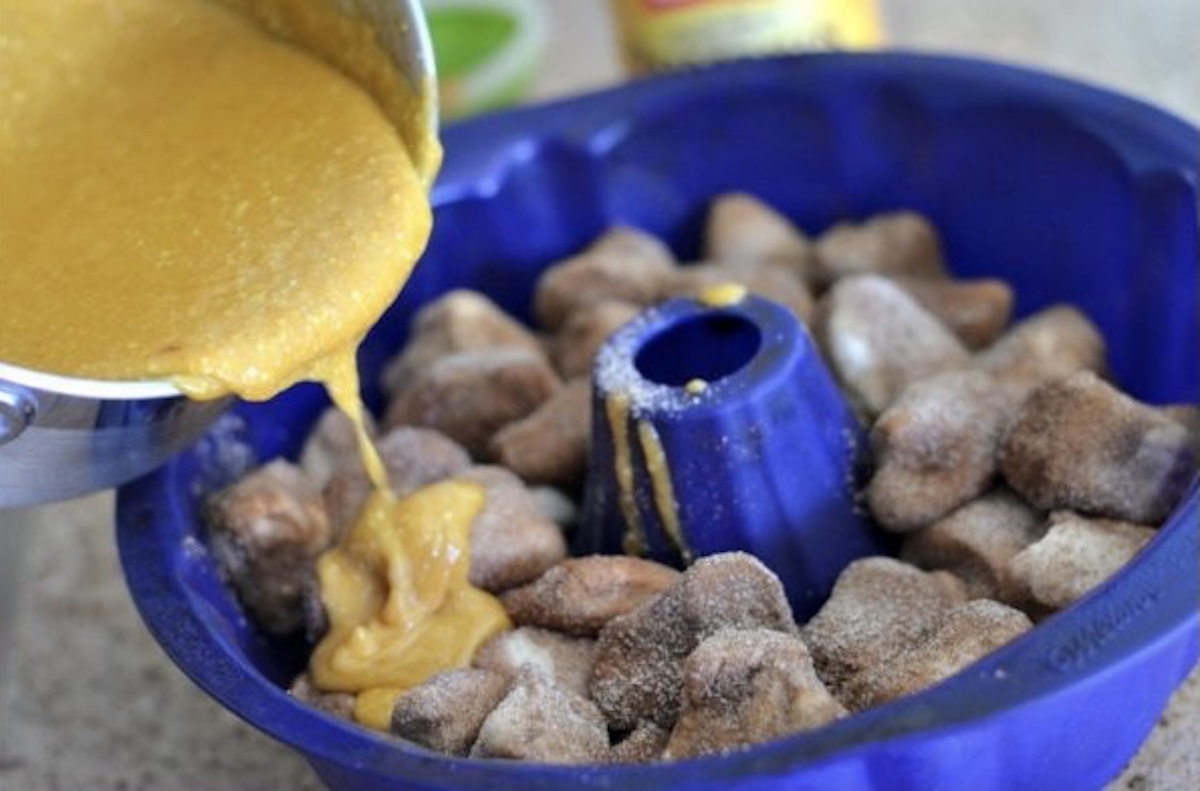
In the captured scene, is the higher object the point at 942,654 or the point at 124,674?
the point at 942,654

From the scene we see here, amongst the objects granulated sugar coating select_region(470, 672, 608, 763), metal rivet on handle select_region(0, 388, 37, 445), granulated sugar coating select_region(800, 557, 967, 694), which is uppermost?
metal rivet on handle select_region(0, 388, 37, 445)

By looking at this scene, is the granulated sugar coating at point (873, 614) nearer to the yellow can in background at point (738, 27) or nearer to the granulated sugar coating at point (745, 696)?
the granulated sugar coating at point (745, 696)

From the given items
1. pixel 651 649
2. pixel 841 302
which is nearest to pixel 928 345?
pixel 841 302

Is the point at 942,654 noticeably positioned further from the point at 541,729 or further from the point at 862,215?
the point at 862,215

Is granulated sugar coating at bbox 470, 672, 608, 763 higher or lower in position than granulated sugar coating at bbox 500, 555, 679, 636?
higher

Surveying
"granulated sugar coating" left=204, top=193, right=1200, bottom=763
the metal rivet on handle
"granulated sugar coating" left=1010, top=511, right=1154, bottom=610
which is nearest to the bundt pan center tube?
"granulated sugar coating" left=204, top=193, right=1200, bottom=763

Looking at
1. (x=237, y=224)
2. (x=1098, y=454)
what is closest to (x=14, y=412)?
(x=237, y=224)

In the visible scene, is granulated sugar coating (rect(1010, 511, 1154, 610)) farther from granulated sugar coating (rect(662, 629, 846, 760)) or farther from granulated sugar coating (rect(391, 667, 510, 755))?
granulated sugar coating (rect(391, 667, 510, 755))
